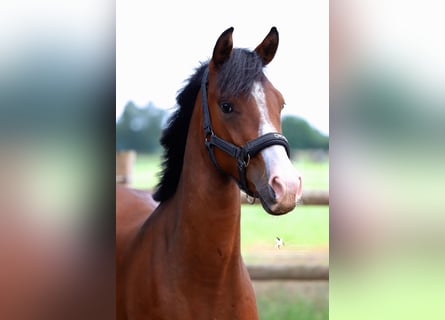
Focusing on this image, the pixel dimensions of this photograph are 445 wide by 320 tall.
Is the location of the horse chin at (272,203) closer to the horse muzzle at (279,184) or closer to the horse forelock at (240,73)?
the horse muzzle at (279,184)

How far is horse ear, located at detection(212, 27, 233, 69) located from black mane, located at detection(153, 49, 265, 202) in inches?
0.7

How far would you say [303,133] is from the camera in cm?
200

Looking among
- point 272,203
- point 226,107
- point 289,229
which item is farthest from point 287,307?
point 226,107

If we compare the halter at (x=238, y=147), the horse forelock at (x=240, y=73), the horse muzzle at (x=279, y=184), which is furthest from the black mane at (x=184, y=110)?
the horse muzzle at (x=279, y=184)

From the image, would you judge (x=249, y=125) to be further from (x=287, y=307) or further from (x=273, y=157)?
(x=287, y=307)

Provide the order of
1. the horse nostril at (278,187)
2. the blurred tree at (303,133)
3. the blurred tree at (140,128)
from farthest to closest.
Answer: the blurred tree at (303,133) < the blurred tree at (140,128) < the horse nostril at (278,187)

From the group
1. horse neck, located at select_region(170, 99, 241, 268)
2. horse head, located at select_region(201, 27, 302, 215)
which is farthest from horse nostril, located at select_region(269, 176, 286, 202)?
horse neck, located at select_region(170, 99, 241, 268)

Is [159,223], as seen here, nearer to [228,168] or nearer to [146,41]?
[228,168]

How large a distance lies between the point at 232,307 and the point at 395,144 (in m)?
0.78

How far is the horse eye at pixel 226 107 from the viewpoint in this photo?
1.59 meters

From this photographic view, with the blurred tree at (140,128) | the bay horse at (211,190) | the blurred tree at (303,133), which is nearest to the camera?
the bay horse at (211,190)

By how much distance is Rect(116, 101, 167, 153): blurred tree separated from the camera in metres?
1.88

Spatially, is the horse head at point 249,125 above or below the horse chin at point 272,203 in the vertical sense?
above

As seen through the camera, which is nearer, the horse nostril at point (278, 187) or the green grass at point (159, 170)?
the horse nostril at point (278, 187)
